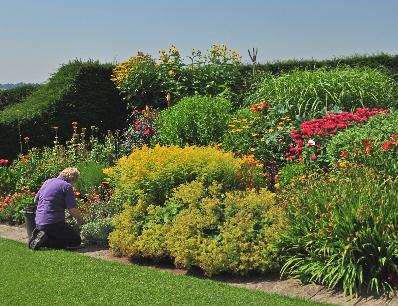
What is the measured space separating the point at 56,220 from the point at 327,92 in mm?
5741

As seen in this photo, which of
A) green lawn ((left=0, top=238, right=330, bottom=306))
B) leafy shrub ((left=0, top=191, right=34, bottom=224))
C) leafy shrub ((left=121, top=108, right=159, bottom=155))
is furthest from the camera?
leafy shrub ((left=121, top=108, right=159, bottom=155))

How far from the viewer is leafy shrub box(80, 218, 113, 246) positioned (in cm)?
784

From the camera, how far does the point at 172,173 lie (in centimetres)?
746

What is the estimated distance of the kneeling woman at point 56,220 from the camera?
773 centimetres

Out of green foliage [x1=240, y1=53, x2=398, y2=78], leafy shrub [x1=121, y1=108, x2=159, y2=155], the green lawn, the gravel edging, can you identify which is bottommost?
the gravel edging

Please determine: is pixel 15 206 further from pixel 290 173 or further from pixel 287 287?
pixel 287 287

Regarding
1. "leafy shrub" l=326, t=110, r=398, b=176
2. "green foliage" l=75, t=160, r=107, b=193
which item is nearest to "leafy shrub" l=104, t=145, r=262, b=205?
"leafy shrub" l=326, t=110, r=398, b=176

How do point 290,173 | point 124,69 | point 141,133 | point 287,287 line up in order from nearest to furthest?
1. point 287,287
2. point 290,173
3. point 141,133
4. point 124,69

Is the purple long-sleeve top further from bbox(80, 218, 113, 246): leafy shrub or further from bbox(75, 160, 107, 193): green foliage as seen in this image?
bbox(75, 160, 107, 193): green foliage

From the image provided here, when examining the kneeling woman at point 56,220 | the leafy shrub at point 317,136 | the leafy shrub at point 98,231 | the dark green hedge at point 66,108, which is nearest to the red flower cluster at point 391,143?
the leafy shrub at point 317,136

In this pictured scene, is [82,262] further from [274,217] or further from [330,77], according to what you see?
[330,77]

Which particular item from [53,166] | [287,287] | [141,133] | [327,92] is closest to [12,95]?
[141,133]

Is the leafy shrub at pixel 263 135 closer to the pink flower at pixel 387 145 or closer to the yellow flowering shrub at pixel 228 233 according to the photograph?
the pink flower at pixel 387 145

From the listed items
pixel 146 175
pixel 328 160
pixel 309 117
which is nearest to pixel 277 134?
pixel 309 117
